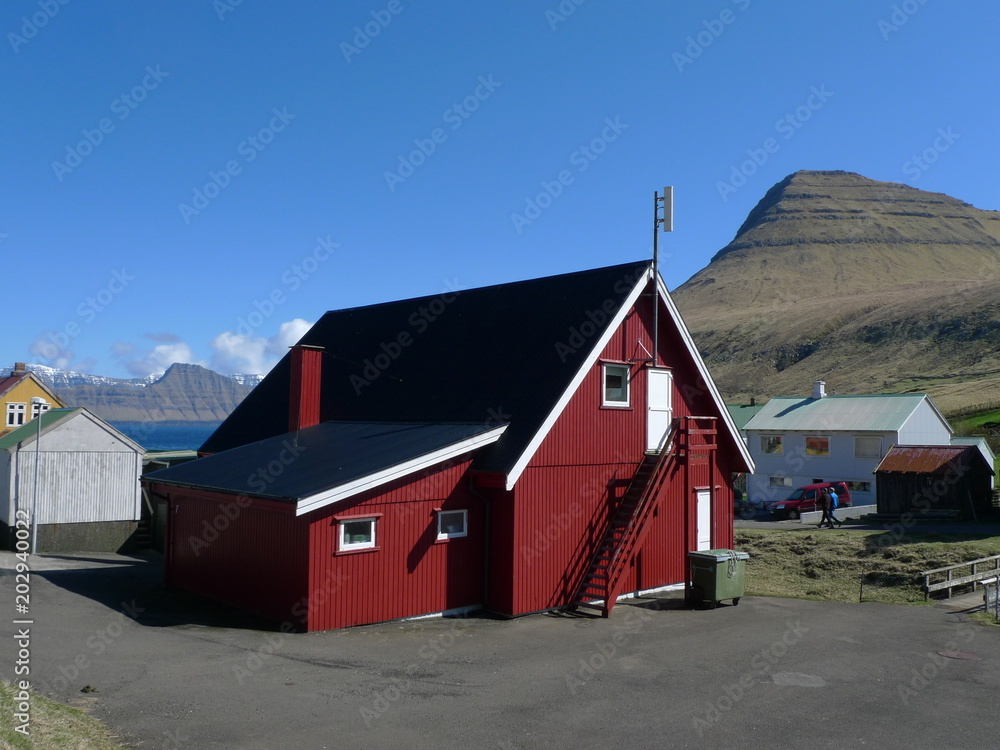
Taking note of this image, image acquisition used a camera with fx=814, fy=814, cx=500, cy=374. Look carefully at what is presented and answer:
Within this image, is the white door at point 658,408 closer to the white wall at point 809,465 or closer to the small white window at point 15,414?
the white wall at point 809,465

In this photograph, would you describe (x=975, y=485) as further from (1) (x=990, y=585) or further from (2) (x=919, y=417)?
(1) (x=990, y=585)

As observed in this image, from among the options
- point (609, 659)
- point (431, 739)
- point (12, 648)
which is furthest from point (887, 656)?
point (12, 648)

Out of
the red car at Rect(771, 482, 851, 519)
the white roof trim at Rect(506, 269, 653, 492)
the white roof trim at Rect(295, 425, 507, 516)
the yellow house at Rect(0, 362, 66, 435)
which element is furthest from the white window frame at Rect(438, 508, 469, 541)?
the yellow house at Rect(0, 362, 66, 435)

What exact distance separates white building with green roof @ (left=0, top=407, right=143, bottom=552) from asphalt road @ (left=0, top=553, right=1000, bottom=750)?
10253 mm

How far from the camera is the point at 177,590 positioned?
63.7ft

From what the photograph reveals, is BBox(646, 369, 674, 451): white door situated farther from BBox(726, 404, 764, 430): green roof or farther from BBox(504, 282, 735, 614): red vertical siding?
BBox(726, 404, 764, 430): green roof

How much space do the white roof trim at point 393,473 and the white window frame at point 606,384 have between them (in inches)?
108

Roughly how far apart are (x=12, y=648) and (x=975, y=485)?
124ft

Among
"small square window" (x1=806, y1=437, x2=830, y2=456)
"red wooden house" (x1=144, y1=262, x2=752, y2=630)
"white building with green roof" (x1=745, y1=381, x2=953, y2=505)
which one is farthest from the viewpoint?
"small square window" (x1=806, y1=437, x2=830, y2=456)

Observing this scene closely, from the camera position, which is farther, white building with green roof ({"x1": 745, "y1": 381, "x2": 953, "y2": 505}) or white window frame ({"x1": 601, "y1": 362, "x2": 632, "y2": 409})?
white building with green roof ({"x1": 745, "y1": 381, "x2": 953, "y2": 505})

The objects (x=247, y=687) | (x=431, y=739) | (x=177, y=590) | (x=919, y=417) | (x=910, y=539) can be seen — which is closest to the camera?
(x=431, y=739)

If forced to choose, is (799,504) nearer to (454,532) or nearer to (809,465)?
(809,465)

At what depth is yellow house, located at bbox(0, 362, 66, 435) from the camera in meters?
44.1

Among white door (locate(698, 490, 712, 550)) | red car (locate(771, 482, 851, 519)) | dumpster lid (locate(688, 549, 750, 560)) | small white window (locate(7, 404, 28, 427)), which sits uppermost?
small white window (locate(7, 404, 28, 427))
